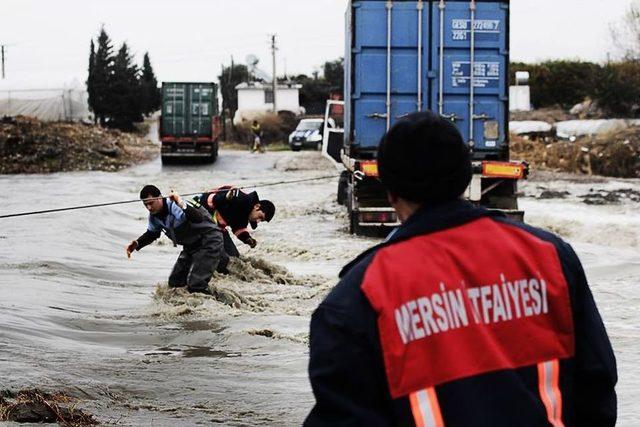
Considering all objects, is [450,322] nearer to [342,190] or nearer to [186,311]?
[186,311]

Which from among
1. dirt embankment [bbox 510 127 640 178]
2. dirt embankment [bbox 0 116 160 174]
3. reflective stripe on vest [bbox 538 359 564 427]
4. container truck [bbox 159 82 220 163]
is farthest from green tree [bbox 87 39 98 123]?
reflective stripe on vest [bbox 538 359 564 427]

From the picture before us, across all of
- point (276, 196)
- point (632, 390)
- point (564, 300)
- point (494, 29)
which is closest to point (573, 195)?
point (276, 196)

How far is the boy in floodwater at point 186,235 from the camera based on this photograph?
10.1m

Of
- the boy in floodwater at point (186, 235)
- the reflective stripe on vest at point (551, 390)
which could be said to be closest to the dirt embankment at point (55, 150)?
the boy in floodwater at point (186, 235)

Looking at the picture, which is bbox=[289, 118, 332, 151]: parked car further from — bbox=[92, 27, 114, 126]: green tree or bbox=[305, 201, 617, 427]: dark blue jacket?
bbox=[305, 201, 617, 427]: dark blue jacket

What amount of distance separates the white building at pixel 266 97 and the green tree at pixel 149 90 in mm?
6243

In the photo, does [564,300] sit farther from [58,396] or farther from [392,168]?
[58,396]

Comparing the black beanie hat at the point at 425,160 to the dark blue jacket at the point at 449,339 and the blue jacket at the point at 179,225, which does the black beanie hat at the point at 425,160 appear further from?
the blue jacket at the point at 179,225

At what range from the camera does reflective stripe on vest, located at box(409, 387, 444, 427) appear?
2.45 m

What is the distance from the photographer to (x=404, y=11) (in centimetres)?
1606

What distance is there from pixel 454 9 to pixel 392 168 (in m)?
13.9

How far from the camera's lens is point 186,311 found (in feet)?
34.3

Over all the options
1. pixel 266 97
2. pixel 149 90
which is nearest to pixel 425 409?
pixel 266 97

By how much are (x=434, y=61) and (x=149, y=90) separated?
73.1 meters
